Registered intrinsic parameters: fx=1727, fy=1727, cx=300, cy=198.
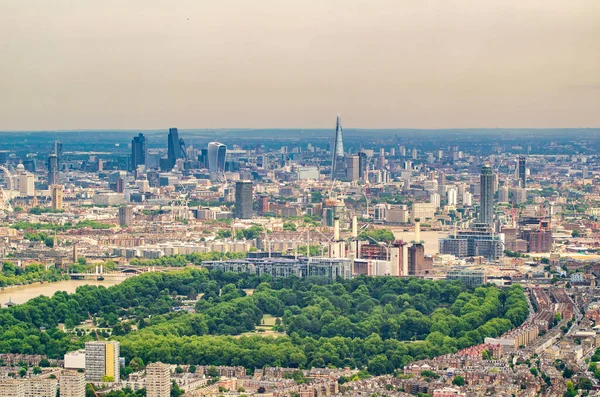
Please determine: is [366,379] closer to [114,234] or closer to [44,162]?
[114,234]

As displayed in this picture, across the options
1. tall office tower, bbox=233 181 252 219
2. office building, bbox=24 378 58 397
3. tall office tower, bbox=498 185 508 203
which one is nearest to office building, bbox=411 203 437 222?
tall office tower, bbox=498 185 508 203

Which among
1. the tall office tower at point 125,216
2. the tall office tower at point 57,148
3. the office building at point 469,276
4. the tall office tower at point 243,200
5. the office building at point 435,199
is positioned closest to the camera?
the office building at point 469,276

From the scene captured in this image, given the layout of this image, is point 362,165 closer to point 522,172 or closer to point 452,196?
point 522,172

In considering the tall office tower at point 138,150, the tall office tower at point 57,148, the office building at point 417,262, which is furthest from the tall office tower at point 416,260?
the tall office tower at point 57,148

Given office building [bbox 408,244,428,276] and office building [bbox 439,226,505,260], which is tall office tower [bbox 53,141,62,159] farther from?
office building [bbox 408,244,428,276]

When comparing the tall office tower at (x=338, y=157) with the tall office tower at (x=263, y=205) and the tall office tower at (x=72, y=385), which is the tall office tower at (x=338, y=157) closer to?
the tall office tower at (x=263, y=205)

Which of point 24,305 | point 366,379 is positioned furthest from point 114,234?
point 366,379
